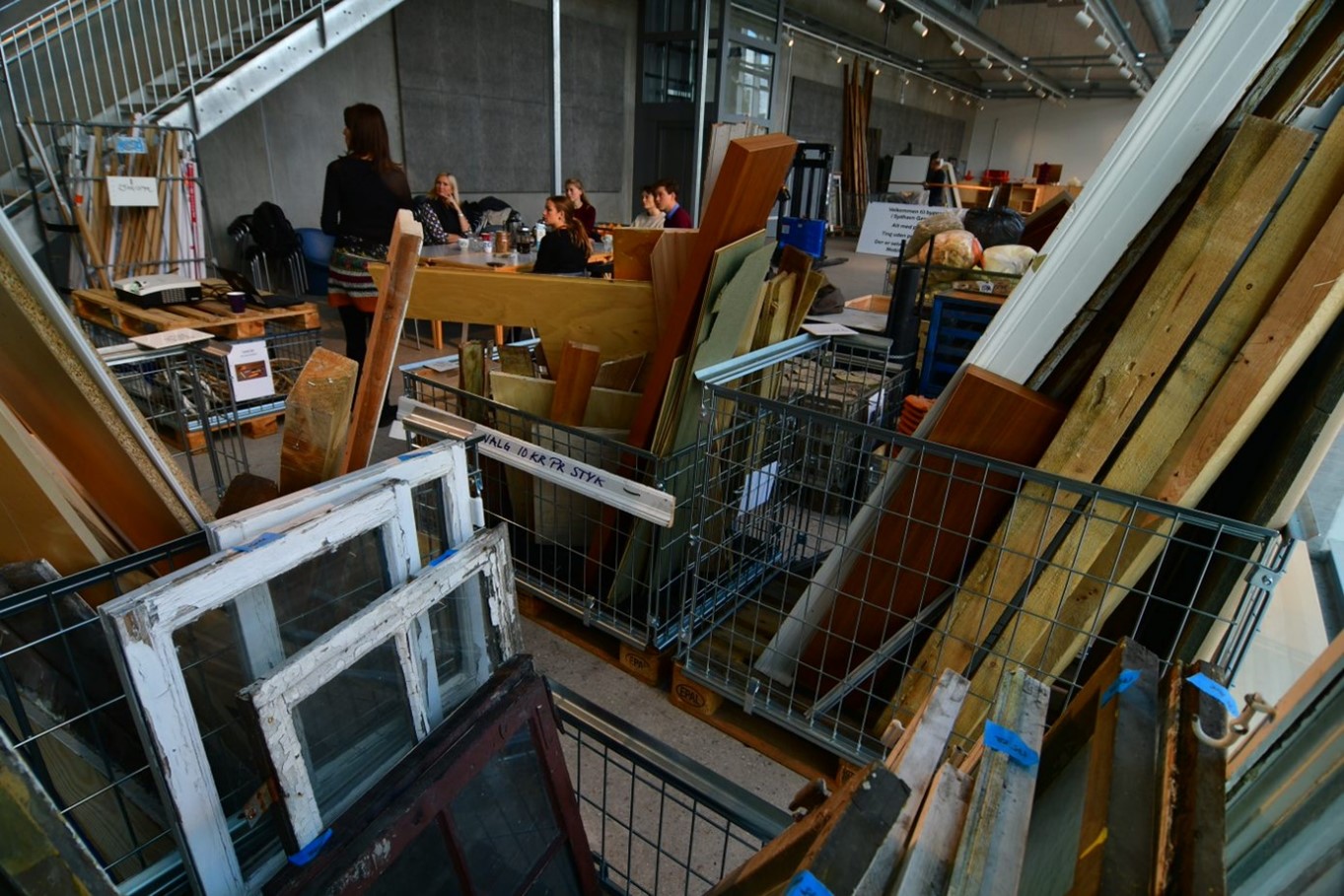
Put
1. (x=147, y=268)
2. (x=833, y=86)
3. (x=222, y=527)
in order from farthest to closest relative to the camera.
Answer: (x=833, y=86), (x=147, y=268), (x=222, y=527)

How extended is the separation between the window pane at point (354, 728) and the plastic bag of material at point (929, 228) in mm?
3406

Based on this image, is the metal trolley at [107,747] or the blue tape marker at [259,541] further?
the metal trolley at [107,747]

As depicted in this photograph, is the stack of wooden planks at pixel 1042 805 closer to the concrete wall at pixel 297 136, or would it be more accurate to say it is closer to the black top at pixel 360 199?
the black top at pixel 360 199

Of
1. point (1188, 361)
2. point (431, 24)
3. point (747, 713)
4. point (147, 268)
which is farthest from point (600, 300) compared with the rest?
point (431, 24)

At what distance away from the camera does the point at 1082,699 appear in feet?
2.52

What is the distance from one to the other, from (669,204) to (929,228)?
2.10m

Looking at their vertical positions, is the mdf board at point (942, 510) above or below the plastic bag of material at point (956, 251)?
below

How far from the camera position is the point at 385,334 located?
4.19 feet

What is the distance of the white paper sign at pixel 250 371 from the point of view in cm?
310

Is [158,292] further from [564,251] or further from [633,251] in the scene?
[633,251]

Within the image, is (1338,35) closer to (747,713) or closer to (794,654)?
(794,654)

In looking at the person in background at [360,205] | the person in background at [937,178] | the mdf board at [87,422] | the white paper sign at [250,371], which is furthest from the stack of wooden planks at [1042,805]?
the person in background at [937,178]

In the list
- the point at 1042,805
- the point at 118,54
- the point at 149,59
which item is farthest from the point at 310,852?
the point at 118,54

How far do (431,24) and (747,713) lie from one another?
26.7ft
